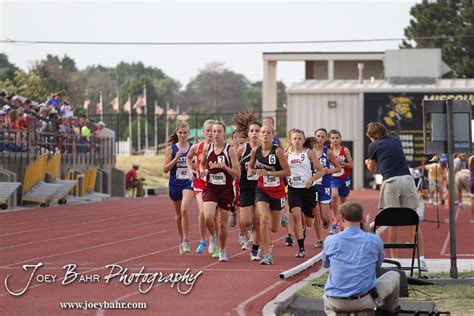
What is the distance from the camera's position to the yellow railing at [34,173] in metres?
35.0

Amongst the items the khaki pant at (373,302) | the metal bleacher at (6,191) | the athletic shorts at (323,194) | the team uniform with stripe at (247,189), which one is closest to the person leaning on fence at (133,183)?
the metal bleacher at (6,191)

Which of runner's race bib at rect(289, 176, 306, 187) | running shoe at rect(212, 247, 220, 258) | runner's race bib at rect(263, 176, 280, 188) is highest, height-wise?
runner's race bib at rect(263, 176, 280, 188)

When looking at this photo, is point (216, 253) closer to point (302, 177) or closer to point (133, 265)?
point (133, 265)

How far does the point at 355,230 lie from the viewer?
10031mm

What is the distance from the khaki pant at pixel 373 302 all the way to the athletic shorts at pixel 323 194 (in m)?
9.45

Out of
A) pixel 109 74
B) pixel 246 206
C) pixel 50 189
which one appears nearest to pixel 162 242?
pixel 246 206

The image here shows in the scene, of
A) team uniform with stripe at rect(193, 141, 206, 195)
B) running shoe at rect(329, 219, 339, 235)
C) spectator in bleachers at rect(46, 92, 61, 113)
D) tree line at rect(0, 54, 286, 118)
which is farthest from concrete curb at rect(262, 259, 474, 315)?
tree line at rect(0, 54, 286, 118)

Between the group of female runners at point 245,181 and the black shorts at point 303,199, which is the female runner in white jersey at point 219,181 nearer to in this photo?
the group of female runners at point 245,181

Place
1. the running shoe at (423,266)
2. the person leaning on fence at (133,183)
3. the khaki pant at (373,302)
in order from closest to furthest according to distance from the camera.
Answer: the khaki pant at (373,302)
the running shoe at (423,266)
the person leaning on fence at (133,183)

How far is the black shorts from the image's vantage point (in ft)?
59.2

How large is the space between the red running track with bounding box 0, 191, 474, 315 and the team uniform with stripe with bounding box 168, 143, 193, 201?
93 centimetres

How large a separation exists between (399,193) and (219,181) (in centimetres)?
259

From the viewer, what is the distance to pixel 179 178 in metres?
17.8

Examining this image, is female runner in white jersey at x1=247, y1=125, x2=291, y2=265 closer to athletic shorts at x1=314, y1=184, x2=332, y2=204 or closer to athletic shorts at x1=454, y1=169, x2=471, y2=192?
athletic shorts at x1=314, y1=184, x2=332, y2=204
